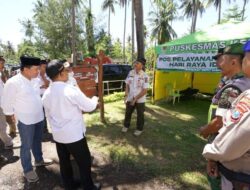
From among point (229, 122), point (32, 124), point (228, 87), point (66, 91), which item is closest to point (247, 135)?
point (229, 122)

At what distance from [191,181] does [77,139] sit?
1858mm

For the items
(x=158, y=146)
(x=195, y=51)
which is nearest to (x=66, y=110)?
(x=158, y=146)

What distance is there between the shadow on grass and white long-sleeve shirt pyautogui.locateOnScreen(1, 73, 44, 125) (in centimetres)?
141

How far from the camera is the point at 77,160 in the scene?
2.96 metres

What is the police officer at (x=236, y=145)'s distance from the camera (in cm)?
133

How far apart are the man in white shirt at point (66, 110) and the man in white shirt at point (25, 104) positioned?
65cm

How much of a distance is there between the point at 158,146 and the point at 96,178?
1678 mm

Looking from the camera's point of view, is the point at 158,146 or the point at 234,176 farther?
the point at 158,146

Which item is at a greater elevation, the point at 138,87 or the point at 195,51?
the point at 195,51

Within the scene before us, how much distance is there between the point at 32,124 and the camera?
11.5 ft

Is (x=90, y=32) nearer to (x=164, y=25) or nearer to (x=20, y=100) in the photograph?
(x=164, y=25)

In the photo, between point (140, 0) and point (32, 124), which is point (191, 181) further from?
point (140, 0)

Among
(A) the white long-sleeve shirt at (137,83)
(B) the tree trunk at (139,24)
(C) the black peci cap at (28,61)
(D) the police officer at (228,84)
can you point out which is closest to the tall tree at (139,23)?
(B) the tree trunk at (139,24)

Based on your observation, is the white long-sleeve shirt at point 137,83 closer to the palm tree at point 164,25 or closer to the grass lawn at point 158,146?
the grass lawn at point 158,146
